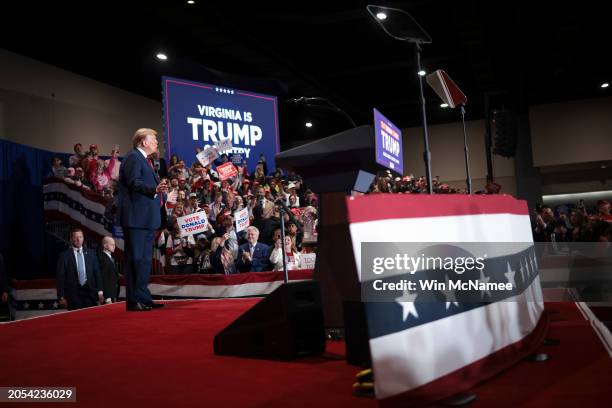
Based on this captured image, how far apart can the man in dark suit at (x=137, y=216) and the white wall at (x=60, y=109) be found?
8730 millimetres

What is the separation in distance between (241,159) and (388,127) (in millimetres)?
10677

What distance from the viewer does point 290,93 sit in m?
16.0

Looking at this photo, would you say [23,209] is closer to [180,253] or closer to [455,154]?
[180,253]

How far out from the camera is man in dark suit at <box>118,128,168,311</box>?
14.1 ft

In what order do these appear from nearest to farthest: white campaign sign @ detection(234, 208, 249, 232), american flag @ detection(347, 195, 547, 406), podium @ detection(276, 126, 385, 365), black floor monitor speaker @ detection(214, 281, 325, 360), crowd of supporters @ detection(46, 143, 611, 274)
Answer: american flag @ detection(347, 195, 547, 406) < black floor monitor speaker @ detection(214, 281, 325, 360) < podium @ detection(276, 126, 385, 365) < crowd of supporters @ detection(46, 143, 611, 274) < white campaign sign @ detection(234, 208, 249, 232)

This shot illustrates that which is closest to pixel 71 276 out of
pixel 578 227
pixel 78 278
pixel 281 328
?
pixel 78 278

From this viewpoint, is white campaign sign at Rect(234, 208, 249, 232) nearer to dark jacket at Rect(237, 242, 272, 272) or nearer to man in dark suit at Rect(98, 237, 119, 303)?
dark jacket at Rect(237, 242, 272, 272)

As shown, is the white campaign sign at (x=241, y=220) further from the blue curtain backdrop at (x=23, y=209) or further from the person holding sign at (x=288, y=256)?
the blue curtain backdrop at (x=23, y=209)

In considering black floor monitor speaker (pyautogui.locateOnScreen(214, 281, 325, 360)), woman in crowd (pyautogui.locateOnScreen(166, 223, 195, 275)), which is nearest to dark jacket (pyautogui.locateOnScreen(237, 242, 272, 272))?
woman in crowd (pyautogui.locateOnScreen(166, 223, 195, 275))

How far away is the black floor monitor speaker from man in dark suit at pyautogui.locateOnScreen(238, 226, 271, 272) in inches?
189

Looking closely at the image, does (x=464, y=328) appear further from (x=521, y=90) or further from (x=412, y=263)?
(x=521, y=90)

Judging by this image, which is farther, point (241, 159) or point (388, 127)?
point (241, 159)

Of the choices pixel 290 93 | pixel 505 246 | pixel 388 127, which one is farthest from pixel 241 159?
pixel 505 246

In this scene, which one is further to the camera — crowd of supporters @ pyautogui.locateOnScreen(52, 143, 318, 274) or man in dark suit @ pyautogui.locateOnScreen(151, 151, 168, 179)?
man in dark suit @ pyautogui.locateOnScreen(151, 151, 168, 179)
